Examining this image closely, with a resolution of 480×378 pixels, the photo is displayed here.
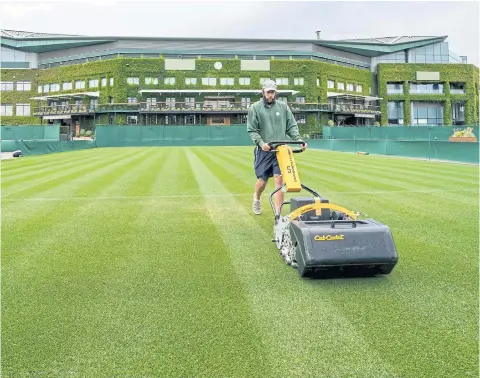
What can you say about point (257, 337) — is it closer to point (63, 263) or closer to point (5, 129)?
point (63, 263)

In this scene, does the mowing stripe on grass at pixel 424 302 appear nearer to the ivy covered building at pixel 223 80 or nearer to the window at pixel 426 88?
the ivy covered building at pixel 223 80

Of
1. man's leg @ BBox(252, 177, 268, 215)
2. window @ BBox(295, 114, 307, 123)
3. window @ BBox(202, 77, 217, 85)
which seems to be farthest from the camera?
window @ BBox(295, 114, 307, 123)

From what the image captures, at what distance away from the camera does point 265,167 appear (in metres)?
6.77

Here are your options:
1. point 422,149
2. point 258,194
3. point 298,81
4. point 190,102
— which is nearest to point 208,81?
point 190,102

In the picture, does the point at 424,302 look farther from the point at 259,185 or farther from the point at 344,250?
the point at 259,185

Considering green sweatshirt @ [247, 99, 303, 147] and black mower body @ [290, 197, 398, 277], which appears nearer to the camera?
black mower body @ [290, 197, 398, 277]

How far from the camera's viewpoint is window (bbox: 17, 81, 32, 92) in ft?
245

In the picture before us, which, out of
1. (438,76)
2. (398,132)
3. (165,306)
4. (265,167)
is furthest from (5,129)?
(438,76)

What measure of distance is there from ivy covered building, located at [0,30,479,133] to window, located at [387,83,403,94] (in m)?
0.17

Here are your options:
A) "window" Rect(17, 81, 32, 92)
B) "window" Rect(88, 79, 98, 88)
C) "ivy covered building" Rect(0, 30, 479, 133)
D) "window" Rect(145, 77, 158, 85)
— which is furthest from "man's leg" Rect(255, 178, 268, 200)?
"window" Rect(17, 81, 32, 92)

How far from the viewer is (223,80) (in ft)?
229

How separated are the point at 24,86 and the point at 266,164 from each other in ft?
259

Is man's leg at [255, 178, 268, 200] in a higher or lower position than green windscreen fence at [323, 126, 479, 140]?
lower

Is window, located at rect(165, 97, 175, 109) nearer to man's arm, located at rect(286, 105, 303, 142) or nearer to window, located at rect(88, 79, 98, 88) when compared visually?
window, located at rect(88, 79, 98, 88)
